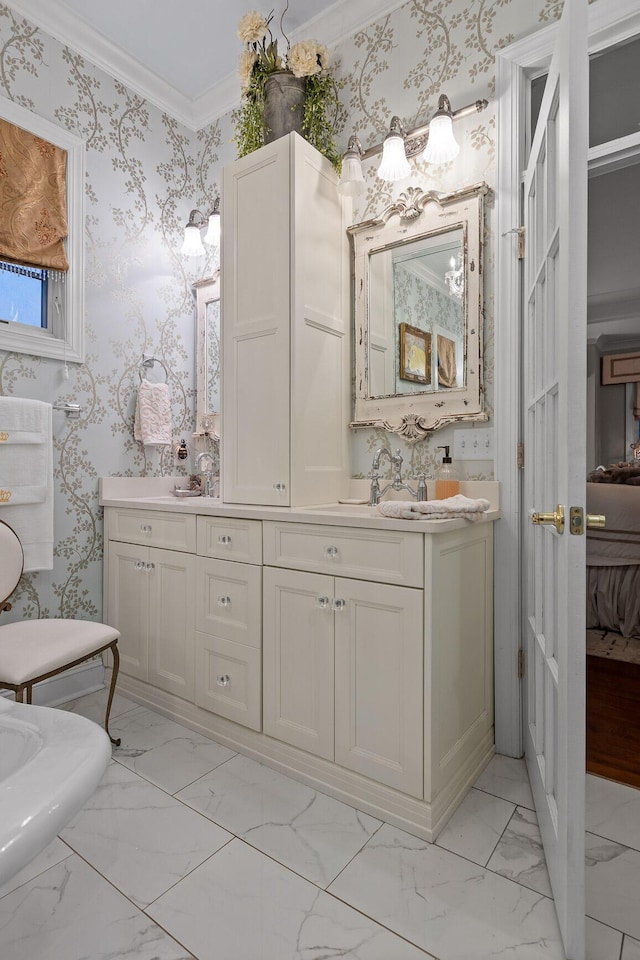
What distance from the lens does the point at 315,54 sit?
6.66 feet

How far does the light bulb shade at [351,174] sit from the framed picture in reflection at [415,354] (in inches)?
22.0

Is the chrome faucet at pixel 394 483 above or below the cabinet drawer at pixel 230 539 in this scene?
above

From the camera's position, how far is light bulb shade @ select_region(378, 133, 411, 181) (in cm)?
197

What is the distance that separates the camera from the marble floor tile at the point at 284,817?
1401 millimetres

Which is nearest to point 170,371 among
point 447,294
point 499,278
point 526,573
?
point 447,294

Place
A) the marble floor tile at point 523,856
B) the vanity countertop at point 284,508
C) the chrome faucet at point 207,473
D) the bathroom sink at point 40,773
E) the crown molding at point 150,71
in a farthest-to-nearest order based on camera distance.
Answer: the chrome faucet at point 207,473 → the crown molding at point 150,71 → the vanity countertop at point 284,508 → the marble floor tile at point 523,856 → the bathroom sink at point 40,773

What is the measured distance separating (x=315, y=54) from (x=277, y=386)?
1324 millimetres

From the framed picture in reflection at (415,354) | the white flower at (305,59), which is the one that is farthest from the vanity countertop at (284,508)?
the white flower at (305,59)

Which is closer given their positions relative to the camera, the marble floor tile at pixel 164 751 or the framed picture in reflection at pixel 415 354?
the marble floor tile at pixel 164 751

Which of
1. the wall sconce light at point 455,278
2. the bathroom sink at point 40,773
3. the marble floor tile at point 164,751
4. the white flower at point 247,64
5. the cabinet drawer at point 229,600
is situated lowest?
the marble floor tile at point 164,751

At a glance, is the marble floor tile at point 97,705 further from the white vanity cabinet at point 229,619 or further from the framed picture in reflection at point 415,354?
the framed picture in reflection at point 415,354

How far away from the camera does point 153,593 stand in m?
2.26

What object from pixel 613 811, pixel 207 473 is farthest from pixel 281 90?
pixel 613 811

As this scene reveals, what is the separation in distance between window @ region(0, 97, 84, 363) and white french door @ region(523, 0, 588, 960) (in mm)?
1974
